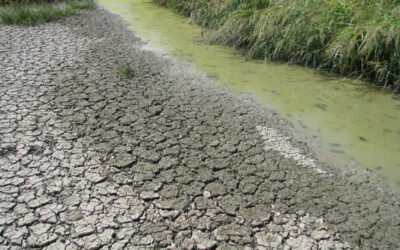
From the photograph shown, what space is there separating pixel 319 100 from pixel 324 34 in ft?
3.68

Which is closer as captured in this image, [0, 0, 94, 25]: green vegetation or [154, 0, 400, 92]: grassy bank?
[154, 0, 400, 92]: grassy bank

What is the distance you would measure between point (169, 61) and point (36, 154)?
2.25m

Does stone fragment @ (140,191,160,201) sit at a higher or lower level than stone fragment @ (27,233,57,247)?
higher

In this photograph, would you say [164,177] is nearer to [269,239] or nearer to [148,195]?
Result: [148,195]

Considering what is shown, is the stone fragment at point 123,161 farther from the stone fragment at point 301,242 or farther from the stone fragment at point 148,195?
the stone fragment at point 301,242

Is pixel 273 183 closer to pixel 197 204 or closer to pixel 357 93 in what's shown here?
pixel 197 204

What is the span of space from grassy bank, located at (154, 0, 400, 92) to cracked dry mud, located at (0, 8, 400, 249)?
1318 millimetres

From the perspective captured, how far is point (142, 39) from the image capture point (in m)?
5.22

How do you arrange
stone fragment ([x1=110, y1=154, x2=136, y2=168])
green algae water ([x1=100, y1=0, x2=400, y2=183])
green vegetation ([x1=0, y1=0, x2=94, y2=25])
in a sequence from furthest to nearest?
1. green vegetation ([x1=0, y1=0, x2=94, y2=25])
2. green algae water ([x1=100, y1=0, x2=400, y2=183])
3. stone fragment ([x1=110, y1=154, x2=136, y2=168])

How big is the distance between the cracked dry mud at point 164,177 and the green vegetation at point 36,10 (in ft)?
8.58

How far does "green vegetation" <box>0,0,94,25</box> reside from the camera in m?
5.79

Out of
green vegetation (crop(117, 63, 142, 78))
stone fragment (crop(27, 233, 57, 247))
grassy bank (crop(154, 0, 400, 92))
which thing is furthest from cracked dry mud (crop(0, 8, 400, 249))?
grassy bank (crop(154, 0, 400, 92))

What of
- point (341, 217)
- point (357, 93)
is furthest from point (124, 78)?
point (341, 217)

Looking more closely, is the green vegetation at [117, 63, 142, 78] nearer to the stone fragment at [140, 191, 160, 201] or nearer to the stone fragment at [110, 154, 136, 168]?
the stone fragment at [110, 154, 136, 168]
